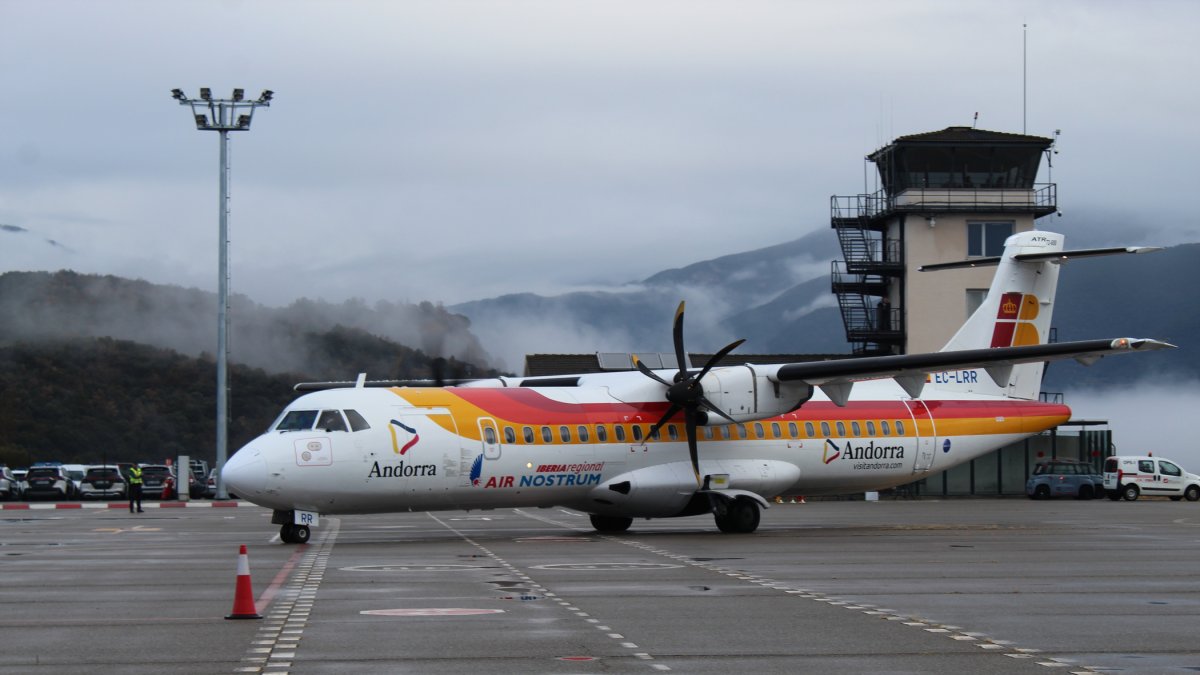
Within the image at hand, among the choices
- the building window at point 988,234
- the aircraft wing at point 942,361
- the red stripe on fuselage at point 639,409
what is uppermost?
the building window at point 988,234

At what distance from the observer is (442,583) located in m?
17.0

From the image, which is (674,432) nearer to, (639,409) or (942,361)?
(639,409)

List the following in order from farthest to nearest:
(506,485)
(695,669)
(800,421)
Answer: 1. (800,421)
2. (506,485)
3. (695,669)

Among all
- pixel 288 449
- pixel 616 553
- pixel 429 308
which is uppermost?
pixel 429 308

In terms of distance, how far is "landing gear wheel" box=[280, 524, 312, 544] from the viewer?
24.3 metres

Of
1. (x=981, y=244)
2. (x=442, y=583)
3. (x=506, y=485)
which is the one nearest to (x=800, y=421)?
(x=506, y=485)

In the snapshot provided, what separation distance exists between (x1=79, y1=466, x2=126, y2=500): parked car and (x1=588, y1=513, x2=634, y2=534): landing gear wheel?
28483 millimetres

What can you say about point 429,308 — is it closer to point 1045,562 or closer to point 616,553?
point 616,553

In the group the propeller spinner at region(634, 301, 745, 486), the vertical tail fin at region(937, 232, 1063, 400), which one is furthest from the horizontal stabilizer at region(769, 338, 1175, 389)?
the vertical tail fin at region(937, 232, 1063, 400)

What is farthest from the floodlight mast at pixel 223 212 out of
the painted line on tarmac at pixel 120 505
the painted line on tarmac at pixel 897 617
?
the painted line on tarmac at pixel 897 617

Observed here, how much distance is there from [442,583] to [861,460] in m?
14.2

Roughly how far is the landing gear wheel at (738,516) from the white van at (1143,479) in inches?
1049

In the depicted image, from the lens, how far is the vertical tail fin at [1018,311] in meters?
31.9

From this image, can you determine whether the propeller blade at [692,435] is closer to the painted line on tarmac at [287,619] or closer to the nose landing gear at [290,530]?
the nose landing gear at [290,530]
